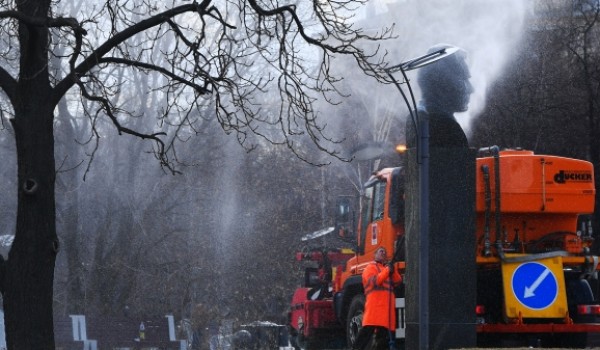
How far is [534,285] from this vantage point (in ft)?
52.5

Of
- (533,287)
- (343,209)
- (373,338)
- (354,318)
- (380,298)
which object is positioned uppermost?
(343,209)

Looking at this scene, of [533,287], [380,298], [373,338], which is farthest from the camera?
[373,338]

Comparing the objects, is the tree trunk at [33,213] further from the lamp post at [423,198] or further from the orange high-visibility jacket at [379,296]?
A: the orange high-visibility jacket at [379,296]

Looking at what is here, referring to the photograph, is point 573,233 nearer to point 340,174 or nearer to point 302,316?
point 302,316

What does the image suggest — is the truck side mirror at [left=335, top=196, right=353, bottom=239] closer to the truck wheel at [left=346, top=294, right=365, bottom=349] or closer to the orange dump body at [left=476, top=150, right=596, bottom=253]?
the truck wheel at [left=346, top=294, right=365, bottom=349]

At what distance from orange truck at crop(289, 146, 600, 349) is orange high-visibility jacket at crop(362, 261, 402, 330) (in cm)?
29

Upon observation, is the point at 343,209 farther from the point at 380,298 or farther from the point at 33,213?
the point at 33,213

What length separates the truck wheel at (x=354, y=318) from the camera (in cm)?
1766

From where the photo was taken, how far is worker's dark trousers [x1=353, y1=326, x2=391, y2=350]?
16.6 metres

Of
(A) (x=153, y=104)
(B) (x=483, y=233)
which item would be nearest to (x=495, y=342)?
(B) (x=483, y=233)

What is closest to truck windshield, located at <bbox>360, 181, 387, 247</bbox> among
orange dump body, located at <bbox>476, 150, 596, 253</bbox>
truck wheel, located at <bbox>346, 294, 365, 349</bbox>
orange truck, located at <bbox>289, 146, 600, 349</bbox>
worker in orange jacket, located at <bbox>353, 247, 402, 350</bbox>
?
orange truck, located at <bbox>289, 146, 600, 349</bbox>

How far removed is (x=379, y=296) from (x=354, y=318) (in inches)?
61.2

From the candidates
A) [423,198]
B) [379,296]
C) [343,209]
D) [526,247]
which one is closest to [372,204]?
[343,209]

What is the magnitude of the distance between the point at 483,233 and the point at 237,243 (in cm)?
2107
